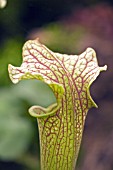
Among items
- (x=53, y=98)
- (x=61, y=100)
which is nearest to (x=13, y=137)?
(x=53, y=98)

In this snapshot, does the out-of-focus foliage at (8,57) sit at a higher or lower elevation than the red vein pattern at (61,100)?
higher

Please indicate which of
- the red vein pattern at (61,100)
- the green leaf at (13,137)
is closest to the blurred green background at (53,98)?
the green leaf at (13,137)

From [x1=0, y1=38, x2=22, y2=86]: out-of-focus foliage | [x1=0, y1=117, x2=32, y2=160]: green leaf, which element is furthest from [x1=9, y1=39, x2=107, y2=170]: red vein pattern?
[x1=0, y1=38, x2=22, y2=86]: out-of-focus foliage

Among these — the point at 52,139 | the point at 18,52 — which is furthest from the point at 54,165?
the point at 18,52

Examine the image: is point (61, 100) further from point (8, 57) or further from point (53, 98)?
point (8, 57)

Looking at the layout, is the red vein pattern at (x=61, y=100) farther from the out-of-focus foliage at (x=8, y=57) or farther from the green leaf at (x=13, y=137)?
the out-of-focus foliage at (x=8, y=57)

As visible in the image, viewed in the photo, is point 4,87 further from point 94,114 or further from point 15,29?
point 15,29
